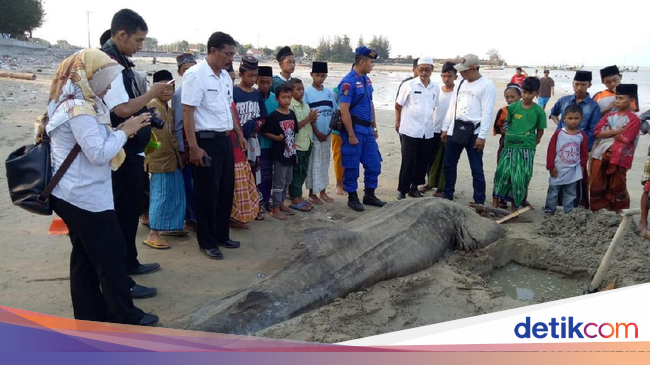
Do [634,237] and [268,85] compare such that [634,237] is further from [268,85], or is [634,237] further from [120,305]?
[120,305]

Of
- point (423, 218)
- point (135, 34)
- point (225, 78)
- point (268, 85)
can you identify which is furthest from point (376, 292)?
point (268, 85)

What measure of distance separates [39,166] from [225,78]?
6.19 feet

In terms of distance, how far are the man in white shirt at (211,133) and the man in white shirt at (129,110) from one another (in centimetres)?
46

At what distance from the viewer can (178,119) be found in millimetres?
4238

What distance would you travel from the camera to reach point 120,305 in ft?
9.05

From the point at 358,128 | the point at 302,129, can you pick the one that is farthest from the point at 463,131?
the point at 302,129

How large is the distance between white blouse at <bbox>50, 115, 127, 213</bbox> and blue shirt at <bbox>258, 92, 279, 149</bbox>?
265cm

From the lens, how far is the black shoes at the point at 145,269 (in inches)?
146

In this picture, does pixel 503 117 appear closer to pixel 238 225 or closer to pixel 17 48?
pixel 238 225

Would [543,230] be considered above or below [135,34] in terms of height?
below

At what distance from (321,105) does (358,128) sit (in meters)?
0.55

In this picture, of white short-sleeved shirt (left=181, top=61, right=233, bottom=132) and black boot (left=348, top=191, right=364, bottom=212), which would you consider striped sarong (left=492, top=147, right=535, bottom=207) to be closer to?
black boot (left=348, top=191, right=364, bottom=212)

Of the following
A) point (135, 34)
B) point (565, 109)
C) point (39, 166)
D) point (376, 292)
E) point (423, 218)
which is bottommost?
point (376, 292)

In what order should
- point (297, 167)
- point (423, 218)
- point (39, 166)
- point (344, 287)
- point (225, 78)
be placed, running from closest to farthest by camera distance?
point (39, 166) < point (344, 287) < point (225, 78) < point (423, 218) < point (297, 167)
